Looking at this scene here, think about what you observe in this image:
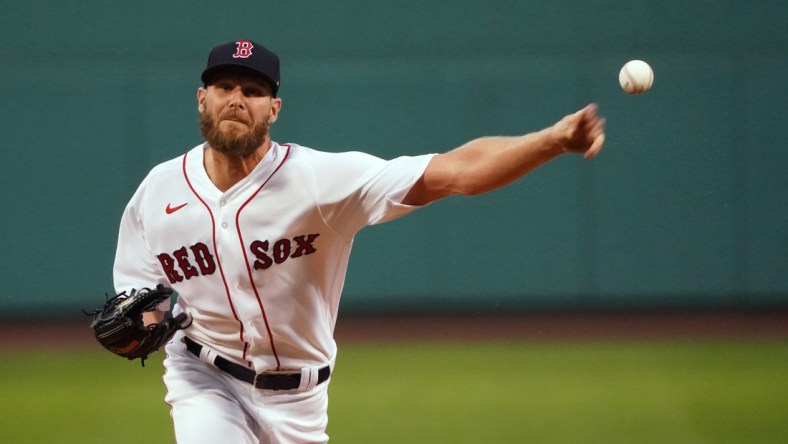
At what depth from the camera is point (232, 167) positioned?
401cm

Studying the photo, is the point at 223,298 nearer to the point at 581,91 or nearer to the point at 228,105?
the point at 228,105

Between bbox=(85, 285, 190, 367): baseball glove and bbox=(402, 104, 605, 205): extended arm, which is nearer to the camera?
bbox=(402, 104, 605, 205): extended arm

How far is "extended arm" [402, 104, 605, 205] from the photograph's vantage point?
316cm

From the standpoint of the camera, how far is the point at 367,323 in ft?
32.2

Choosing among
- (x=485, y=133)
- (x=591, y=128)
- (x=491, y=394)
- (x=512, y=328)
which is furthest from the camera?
(x=485, y=133)

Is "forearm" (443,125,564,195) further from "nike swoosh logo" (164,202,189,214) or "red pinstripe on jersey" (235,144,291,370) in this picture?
"nike swoosh logo" (164,202,189,214)

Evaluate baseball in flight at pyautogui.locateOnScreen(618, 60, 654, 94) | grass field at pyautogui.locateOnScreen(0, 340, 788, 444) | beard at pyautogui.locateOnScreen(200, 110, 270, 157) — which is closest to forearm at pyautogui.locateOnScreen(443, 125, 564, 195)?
baseball in flight at pyautogui.locateOnScreen(618, 60, 654, 94)

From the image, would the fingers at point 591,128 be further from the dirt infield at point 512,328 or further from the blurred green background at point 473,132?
the blurred green background at point 473,132

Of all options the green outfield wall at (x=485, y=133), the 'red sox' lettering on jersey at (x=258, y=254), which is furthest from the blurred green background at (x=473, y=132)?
the 'red sox' lettering on jersey at (x=258, y=254)

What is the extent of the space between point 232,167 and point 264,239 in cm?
31

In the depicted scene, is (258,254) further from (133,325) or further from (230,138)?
(133,325)

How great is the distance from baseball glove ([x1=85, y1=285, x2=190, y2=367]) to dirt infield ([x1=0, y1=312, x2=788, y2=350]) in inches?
202

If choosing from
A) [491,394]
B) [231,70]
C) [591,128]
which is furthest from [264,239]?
[491,394]

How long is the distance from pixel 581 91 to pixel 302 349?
6.47m
